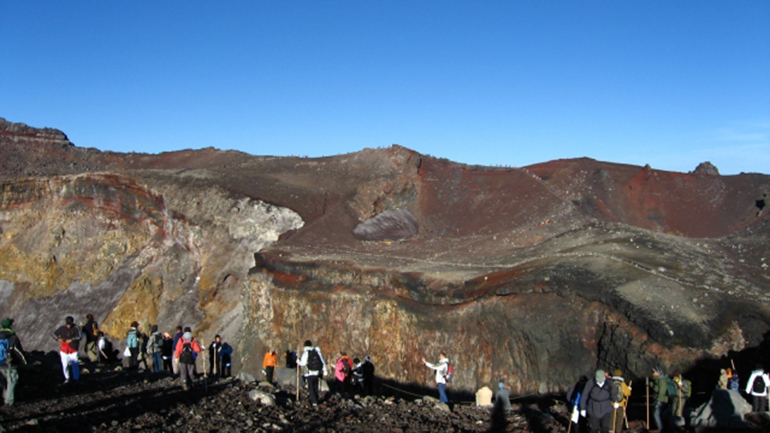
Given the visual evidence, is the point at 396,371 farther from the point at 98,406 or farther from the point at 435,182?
the point at 435,182

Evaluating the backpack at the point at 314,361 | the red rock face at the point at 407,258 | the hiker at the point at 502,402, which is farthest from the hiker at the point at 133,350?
the hiker at the point at 502,402

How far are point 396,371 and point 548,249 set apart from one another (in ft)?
25.2

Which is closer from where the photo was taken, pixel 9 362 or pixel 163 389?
pixel 9 362

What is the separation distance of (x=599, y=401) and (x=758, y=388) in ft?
12.9

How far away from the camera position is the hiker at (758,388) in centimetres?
1123

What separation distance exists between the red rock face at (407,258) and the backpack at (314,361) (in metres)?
7.37

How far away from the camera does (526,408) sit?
537 inches

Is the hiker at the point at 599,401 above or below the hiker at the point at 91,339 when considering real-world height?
above

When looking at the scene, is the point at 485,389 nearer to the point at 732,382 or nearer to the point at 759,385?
the point at 732,382

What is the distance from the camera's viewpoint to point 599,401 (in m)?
9.46

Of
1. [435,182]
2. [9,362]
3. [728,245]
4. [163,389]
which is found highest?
[435,182]

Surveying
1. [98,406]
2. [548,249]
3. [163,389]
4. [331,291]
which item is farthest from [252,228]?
[98,406]

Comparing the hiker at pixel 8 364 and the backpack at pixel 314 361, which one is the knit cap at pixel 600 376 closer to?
the backpack at pixel 314 361

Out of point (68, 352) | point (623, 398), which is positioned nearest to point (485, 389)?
point (623, 398)
